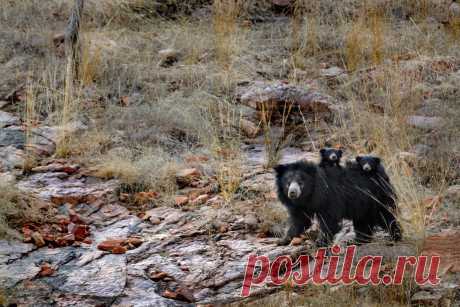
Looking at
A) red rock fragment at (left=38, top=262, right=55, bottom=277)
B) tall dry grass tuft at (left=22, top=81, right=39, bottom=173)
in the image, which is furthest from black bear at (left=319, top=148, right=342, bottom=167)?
tall dry grass tuft at (left=22, top=81, right=39, bottom=173)

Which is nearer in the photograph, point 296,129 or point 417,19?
point 296,129

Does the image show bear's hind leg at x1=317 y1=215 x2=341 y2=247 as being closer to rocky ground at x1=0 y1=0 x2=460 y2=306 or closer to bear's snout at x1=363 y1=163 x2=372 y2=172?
rocky ground at x1=0 y1=0 x2=460 y2=306

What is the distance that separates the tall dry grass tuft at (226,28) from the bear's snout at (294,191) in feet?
13.8

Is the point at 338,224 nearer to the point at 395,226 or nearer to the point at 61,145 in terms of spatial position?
the point at 395,226

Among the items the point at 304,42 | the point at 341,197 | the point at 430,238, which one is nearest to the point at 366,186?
the point at 341,197

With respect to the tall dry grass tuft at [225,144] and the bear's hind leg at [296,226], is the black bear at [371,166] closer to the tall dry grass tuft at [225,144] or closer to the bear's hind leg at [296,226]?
the bear's hind leg at [296,226]

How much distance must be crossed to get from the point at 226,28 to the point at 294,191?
513 centimetres

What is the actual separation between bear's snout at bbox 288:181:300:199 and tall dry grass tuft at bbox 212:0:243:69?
165 inches

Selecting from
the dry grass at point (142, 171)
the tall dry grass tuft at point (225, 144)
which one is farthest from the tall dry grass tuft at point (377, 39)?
the dry grass at point (142, 171)

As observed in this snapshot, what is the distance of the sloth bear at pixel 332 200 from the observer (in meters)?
5.03

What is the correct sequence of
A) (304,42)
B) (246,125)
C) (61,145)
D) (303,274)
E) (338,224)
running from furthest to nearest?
1. (304,42)
2. (246,125)
3. (61,145)
4. (338,224)
5. (303,274)

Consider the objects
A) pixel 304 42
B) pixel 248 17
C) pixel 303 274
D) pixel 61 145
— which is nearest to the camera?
pixel 303 274

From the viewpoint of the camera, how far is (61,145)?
699cm

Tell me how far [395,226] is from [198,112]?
3.30 m
